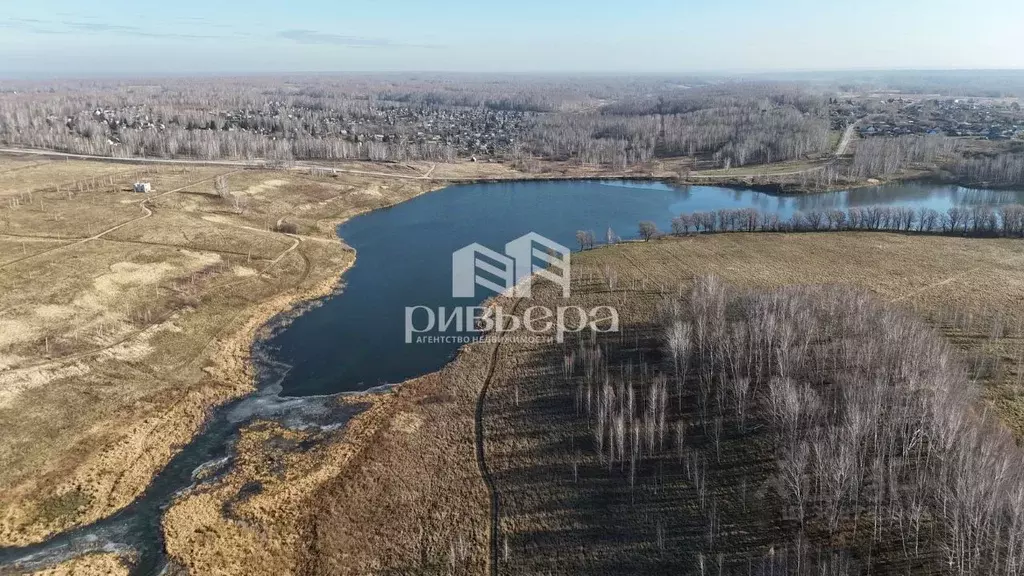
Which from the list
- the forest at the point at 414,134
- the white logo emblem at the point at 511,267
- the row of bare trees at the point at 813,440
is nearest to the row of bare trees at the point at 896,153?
the forest at the point at 414,134

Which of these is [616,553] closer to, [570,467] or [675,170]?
[570,467]

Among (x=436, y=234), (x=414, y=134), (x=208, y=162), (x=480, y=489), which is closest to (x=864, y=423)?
(x=480, y=489)

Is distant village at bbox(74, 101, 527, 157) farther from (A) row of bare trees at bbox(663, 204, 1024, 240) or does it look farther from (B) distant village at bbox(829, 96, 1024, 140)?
(B) distant village at bbox(829, 96, 1024, 140)

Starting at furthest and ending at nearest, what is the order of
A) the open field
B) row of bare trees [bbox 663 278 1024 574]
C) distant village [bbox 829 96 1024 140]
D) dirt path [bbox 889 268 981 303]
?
1. distant village [bbox 829 96 1024 140]
2. dirt path [bbox 889 268 981 303]
3. the open field
4. row of bare trees [bbox 663 278 1024 574]

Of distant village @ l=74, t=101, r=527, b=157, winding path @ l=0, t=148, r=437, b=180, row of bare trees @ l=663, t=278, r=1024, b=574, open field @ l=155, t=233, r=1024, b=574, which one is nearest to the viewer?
row of bare trees @ l=663, t=278, r=1024, b=574

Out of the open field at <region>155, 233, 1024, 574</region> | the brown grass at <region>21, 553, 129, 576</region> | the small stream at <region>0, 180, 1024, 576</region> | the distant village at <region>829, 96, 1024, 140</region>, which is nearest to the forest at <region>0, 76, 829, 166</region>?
the distant village at <region>829, 96, 1024, 140</region>

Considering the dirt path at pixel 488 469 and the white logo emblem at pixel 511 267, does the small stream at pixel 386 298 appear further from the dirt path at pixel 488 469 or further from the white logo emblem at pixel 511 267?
the dirt path at pixel 488 469
